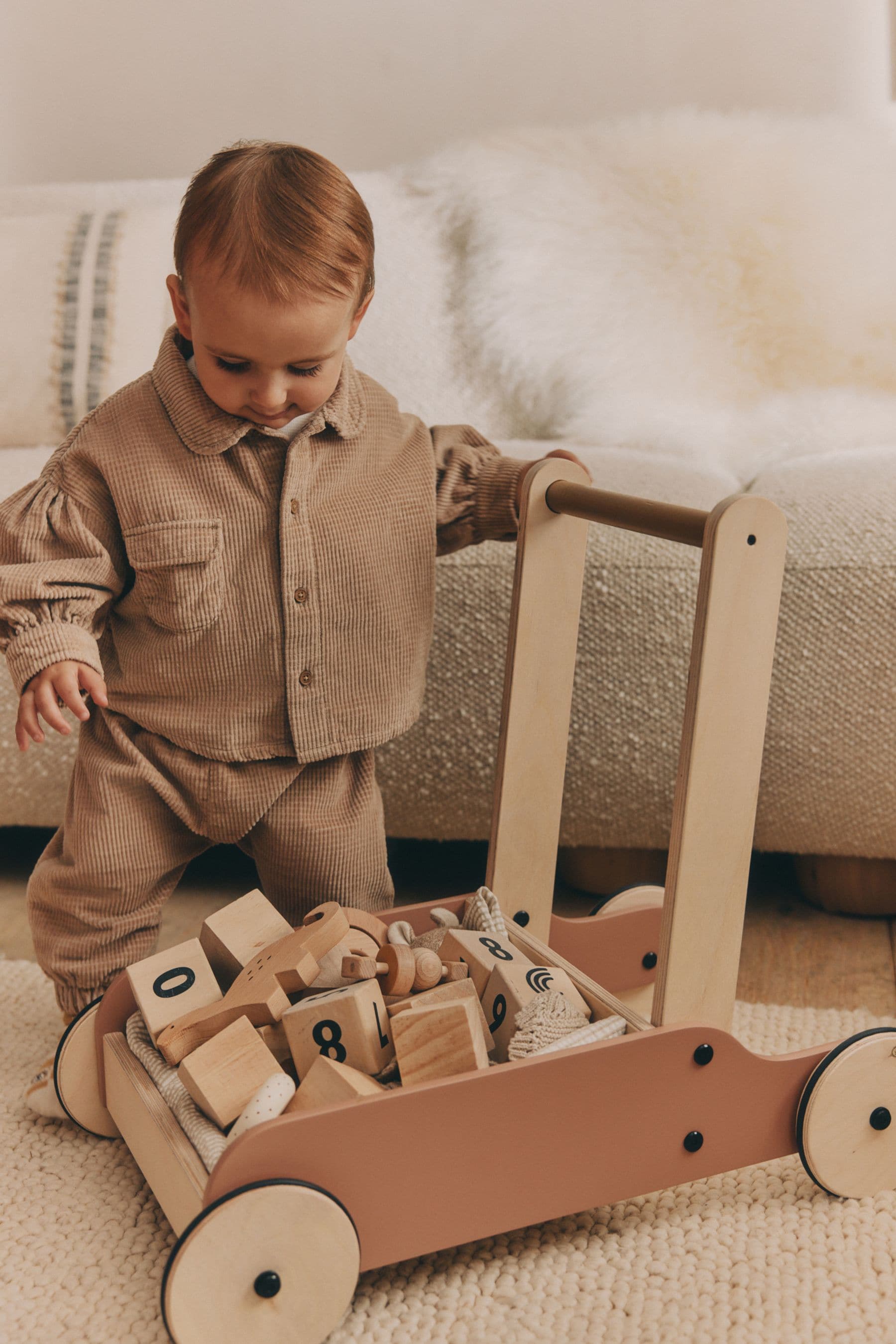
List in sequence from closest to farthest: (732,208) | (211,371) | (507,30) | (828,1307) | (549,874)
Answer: (828,1307) < (211,371) < (549,874) < (732,208) < (507,30)

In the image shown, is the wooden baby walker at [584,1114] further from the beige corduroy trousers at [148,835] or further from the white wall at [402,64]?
the white wall at [402,64]

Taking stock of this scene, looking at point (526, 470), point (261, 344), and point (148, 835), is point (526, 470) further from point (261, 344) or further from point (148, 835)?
point (148, 835)

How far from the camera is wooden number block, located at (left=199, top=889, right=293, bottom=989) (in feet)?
2.28

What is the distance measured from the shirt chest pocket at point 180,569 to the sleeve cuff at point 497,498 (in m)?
0.18

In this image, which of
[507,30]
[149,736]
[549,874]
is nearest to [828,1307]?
[549,874]

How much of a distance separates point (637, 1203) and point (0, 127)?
1588 millimetres

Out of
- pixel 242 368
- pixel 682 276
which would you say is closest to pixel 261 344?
pixel 242 368

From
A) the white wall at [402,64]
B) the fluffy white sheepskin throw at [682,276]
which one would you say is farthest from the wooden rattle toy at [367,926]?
the white wall at [402,64]

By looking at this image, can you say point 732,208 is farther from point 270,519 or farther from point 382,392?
point 270,519

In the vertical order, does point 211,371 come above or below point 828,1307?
above

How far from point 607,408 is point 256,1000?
0.77 metres

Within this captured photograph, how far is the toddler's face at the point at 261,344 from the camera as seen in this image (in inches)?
25.1

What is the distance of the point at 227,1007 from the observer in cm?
63

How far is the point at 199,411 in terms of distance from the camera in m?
0.71
